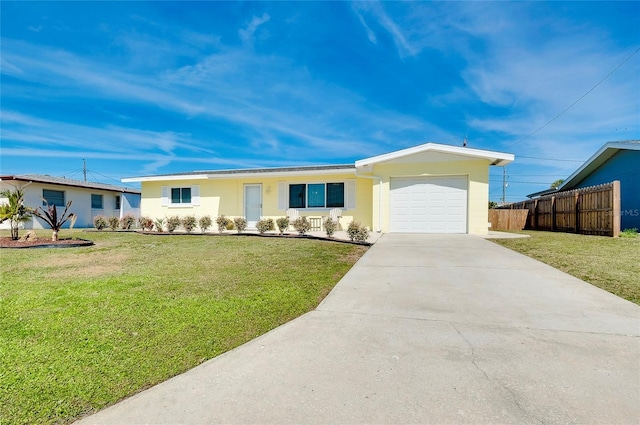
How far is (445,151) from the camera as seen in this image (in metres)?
10.9

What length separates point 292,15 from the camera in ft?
34.9

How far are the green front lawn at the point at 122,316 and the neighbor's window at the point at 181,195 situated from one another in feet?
30.6

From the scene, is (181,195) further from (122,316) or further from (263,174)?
(122,316)

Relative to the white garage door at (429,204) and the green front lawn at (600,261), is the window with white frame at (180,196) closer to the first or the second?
the white garage door at (429,204)

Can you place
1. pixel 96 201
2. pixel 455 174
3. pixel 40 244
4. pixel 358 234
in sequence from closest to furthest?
pixel 40 244 < pixel 358 234 < pixel 455 174 < pixel 96 201

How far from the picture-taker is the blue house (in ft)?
42.4

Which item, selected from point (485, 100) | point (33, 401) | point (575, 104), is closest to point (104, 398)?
point (33, 401)

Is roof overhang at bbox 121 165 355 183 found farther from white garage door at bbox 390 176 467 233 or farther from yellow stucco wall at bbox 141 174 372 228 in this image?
white garage door at bbox 390 176 467 233

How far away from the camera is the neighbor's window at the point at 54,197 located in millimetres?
16516

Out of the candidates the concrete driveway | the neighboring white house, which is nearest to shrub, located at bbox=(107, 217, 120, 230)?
the neighboring white house

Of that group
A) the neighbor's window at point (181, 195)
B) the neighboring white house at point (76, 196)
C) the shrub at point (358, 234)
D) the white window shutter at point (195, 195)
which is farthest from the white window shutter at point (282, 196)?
the neighboring white house at point (76, 196)

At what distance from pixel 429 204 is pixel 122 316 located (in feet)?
34.5

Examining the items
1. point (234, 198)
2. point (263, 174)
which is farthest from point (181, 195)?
point (263, 174)

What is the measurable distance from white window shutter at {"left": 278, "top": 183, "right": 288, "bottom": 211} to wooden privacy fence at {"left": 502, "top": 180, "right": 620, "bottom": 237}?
1221 cm
